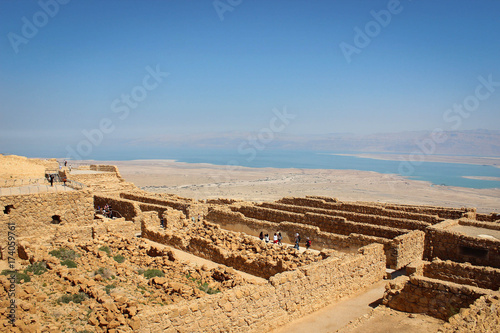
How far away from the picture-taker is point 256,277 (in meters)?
10.7

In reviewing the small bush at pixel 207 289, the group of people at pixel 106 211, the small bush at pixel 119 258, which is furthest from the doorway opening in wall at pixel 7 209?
the small bush at pixel 207 289

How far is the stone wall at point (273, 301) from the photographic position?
6453mm

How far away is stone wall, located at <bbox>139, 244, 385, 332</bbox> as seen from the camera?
6.45m

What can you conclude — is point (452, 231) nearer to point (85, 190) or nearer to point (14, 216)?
point (85, 190)

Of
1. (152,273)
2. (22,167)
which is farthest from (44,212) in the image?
(22,167)

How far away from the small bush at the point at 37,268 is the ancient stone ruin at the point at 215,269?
0.03 metres

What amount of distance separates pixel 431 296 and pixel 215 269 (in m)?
5.27

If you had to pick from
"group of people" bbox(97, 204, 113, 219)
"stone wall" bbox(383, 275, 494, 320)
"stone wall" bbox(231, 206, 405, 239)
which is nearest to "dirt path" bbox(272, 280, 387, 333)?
"stone wall" bbox(383, 275, 494, 320)

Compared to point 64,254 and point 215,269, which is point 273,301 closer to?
point 215,269

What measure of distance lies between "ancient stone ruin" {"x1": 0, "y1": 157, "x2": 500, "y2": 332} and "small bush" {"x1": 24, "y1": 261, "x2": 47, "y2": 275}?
0.03m

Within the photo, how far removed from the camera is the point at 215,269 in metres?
9.98

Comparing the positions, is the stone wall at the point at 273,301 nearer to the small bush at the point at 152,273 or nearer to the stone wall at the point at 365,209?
the small bush at the point at 152,273

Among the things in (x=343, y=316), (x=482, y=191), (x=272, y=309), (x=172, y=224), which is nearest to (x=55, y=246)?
(x=172, y=224)

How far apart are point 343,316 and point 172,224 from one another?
9275mm
